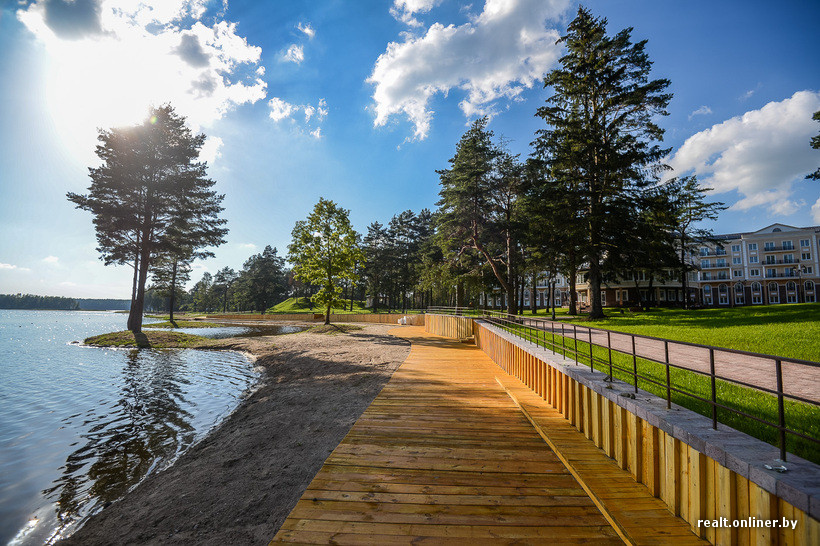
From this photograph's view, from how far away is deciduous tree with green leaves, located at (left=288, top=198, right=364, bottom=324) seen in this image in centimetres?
2822

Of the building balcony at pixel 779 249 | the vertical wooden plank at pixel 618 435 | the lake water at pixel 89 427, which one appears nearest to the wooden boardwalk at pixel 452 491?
the vertical wooden plank at pixel 618 435

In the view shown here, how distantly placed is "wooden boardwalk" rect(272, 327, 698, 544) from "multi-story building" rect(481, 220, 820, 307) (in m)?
50.3

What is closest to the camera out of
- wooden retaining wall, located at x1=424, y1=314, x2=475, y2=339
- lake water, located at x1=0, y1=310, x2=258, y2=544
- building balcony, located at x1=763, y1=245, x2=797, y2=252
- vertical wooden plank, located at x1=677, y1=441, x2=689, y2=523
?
vertical wooden plank, located at x1=677, y1=441, x2=689, y2=523

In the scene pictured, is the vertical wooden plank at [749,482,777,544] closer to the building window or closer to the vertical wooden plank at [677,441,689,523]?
the vertical wooden plank at [677,441,689,523]

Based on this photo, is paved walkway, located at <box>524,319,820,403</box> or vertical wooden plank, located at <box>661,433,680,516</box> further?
paved walkway, located at <box>524,319,820,403</box>

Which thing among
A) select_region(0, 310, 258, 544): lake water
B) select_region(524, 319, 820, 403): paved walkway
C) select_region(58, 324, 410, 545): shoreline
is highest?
select_region(524, 319, 820, 403): paved walkway

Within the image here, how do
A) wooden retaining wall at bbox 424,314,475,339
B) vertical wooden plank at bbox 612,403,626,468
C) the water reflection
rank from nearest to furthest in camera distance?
vertical wooden plank at bbox 612,403,626,468
the water reflection
wooden retaining wall at bbox 424,314,475,339

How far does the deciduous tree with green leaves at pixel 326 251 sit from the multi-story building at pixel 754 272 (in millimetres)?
32691

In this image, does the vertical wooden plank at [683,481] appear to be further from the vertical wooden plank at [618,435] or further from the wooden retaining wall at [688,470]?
the vertical wooden plank at [618,435]

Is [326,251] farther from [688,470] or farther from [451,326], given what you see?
[688,470]

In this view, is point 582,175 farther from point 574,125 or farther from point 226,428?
point 226,428

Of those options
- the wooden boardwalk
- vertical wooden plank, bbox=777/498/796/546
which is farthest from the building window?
vertical wooden plank, bbox=777/498/796/546

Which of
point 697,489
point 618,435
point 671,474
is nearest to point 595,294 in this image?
point 618,435

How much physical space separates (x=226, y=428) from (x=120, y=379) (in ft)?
26.5
